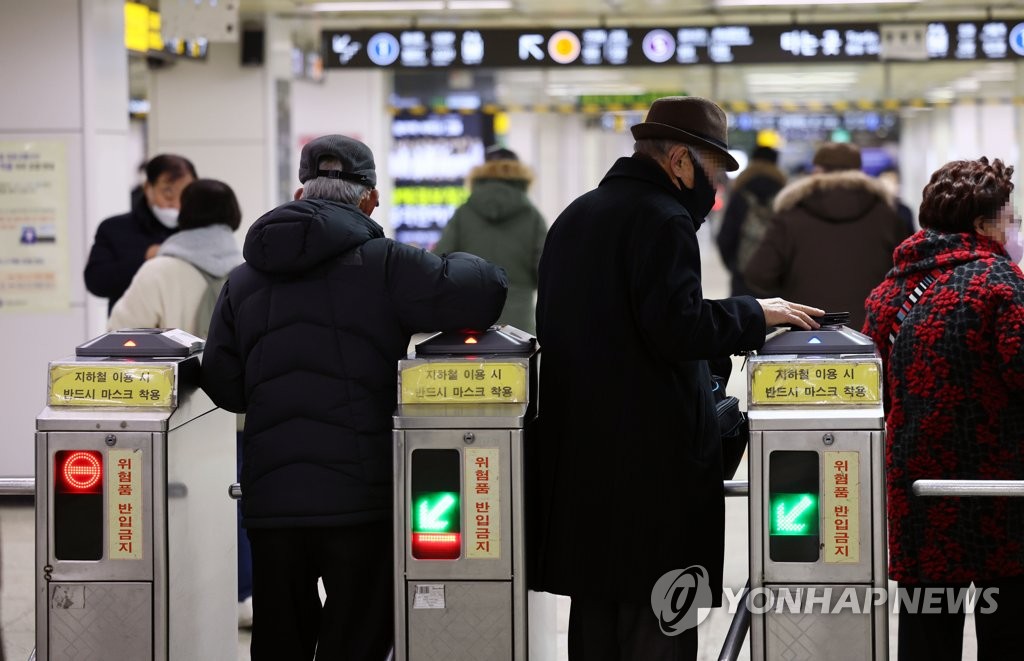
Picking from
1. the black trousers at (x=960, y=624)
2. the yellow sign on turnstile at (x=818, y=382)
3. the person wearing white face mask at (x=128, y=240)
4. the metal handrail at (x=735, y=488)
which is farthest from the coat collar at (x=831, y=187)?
the yellow sign on turnstile at (x=818, y=382)

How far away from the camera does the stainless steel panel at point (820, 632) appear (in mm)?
2857

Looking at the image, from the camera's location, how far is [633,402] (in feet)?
9.60

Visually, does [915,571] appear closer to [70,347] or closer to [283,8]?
[70,347]

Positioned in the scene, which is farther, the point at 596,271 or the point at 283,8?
the point at 283,8

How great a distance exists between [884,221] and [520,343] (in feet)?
10.6

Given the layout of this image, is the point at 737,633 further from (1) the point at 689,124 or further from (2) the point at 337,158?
(2) the point at 337,158

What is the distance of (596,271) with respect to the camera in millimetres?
2943

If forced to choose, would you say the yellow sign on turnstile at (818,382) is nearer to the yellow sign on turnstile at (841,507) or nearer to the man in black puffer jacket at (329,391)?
the yellow sign on turnstile at (841,507)

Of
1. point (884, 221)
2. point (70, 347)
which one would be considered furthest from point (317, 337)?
point (70, 347)

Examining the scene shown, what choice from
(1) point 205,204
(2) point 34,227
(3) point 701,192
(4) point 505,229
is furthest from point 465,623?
(2) point 34,227

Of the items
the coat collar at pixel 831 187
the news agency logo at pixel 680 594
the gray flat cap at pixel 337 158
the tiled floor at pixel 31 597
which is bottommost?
the tiled floor at pixel 31 597

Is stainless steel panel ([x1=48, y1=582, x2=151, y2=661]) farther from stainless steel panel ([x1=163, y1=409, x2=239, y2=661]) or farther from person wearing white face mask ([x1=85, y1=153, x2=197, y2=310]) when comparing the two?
person wearing white face mask ([x1=85, y1=153, x2=197, y2=310])

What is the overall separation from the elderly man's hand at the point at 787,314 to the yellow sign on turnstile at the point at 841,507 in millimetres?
313

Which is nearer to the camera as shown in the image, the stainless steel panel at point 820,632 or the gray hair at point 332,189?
the stainless steel panel at point 820,632
